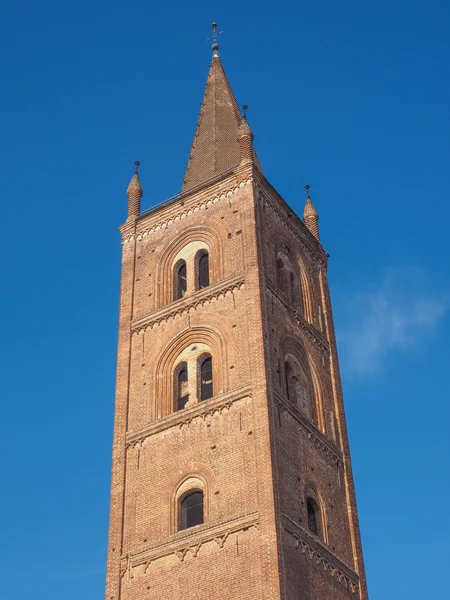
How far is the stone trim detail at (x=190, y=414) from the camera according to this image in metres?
30.6

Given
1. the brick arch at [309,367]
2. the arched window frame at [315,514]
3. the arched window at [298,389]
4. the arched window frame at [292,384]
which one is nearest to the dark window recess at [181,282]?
the brick arch at [309,367]

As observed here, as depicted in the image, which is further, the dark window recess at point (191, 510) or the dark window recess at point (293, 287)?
the dark window recess at point (293, 287)

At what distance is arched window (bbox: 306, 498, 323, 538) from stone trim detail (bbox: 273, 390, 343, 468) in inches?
81.9

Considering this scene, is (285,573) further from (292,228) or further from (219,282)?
(292,228)

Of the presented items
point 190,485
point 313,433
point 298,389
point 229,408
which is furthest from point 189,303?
point 190,485

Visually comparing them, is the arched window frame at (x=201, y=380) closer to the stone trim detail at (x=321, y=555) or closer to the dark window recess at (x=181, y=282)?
the dark window recess at (x=181, y=282)

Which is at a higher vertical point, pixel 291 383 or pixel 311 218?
pixel 311 218

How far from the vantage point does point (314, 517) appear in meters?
30.3

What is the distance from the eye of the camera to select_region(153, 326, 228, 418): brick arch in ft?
104

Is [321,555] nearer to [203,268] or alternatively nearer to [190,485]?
[190,485]

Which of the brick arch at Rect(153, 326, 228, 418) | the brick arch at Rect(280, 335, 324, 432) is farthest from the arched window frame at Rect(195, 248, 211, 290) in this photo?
the brick arch at Rect(280, 335, 324, 432)

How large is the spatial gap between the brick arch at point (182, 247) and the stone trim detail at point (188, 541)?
912cm

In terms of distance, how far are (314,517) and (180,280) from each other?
9992 millimetres

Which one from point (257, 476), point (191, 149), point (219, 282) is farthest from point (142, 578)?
point (191, 149)
